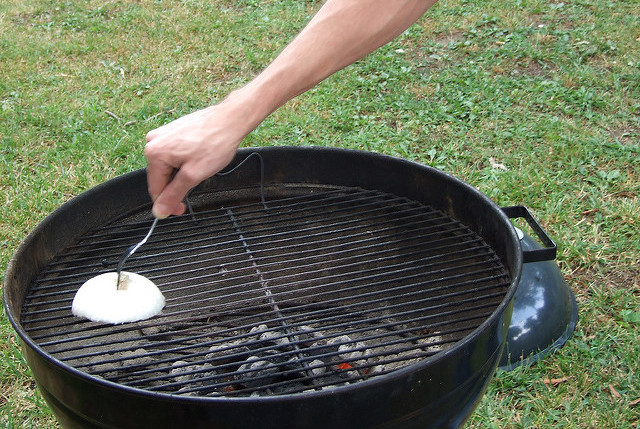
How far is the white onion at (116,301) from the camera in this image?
162cm

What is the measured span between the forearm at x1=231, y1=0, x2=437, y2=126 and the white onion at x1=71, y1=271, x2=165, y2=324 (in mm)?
549

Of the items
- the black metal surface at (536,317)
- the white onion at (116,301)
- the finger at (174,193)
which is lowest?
the black metal surface at (536,317)

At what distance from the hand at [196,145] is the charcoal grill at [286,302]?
0.45 meters

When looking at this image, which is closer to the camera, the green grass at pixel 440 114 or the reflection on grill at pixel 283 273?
the reflection on grill at pixel 283 273

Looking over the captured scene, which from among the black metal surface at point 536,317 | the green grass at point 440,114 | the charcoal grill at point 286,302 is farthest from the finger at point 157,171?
the black metal surface at point 536,317

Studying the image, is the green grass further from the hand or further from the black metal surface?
the hand

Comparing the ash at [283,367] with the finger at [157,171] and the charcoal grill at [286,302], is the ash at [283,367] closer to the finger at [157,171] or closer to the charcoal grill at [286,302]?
the charcoal grill at [286,302]

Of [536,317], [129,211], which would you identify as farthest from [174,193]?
[536,317]

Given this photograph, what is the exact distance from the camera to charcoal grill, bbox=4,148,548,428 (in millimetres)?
1355

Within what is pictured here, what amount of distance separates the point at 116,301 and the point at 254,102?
613 mm

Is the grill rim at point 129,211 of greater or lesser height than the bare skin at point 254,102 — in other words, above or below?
below

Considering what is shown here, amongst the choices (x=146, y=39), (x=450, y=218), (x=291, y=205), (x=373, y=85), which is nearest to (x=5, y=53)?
(x=146, y=39)

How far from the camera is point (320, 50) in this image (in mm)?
1435

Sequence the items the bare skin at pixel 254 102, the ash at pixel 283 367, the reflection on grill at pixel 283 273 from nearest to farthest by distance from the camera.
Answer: the bare skin at pixel 254 102, the ash at pixel 283 367, the reflection on grill at pixel 283 273
